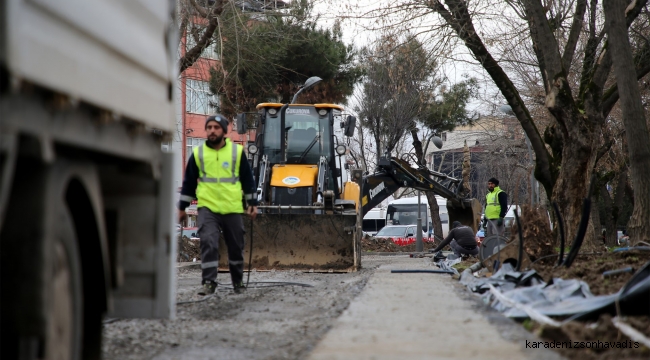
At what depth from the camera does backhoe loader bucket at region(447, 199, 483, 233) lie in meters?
22.6

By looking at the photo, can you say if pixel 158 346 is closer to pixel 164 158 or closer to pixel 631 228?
pixel 164 158

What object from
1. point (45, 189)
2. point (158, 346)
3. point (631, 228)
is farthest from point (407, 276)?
point (45, 189)

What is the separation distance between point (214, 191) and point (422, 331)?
385 cm

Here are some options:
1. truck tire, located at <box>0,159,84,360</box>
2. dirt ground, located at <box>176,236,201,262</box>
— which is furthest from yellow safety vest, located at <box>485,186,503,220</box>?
truck tire, located at <box>0,159,84,360</box>

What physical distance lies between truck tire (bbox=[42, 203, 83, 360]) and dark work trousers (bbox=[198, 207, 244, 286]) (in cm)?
504

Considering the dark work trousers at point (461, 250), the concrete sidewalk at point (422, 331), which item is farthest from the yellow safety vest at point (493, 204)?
the concrete sidewalk at point (422, 331)

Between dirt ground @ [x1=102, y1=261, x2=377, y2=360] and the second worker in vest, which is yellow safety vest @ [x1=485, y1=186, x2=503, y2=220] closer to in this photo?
dirt ground @ [x1=102, y1=261, x2=377, y2=360]

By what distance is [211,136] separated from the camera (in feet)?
29.3

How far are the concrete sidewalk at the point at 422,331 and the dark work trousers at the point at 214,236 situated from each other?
153 centimetres

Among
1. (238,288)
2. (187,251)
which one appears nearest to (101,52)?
(238,288)

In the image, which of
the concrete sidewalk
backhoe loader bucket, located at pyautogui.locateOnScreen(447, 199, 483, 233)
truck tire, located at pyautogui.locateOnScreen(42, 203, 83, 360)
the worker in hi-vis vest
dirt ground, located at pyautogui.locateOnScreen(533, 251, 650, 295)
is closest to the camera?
truck tire, located at pyautogui.locateOnScreen(42, 203, 83, 360)

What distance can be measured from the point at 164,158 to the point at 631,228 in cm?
1012

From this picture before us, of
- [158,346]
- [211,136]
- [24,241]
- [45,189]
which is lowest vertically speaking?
[158,346]

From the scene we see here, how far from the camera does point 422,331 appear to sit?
5.80 meters
